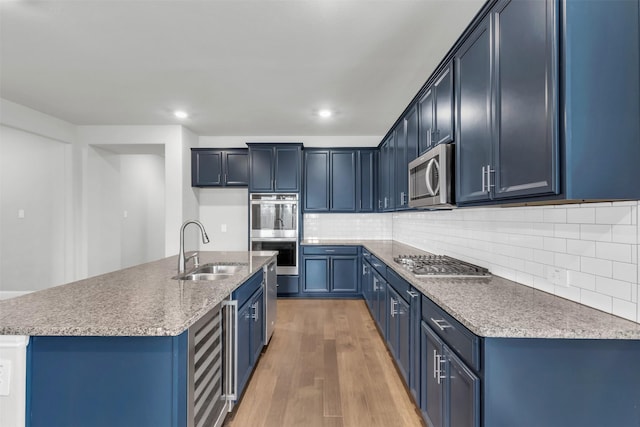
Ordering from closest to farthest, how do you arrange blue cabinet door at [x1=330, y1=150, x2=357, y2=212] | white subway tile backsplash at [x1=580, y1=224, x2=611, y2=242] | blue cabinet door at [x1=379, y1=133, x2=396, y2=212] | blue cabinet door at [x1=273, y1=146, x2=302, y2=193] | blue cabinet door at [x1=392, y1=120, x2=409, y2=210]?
white subway tile backsplash at [x1=580, y1=224, x2=611, y2=242] → blue cabinet door at [x1=392, y1=120, x2=409, y2=210] → blue cabinet door at [x1=379, y1=133, x2=396, y2=212] → blue cabinet door at [x1=273, y1=146, x2=302, y2=193] → blue cabinet door at [x1=330, y1=150, x2=357, y2=212]

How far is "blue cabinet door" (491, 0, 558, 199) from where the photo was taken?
115 centimetres

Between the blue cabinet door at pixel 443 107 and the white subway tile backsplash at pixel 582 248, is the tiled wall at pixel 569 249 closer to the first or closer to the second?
the white subway tile backsplash at pixel 582 248

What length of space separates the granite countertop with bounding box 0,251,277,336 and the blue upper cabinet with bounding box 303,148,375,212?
300 centimetres

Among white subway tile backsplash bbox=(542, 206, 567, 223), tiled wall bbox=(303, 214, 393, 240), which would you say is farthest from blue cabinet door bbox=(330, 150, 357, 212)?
white subway tile backsplash bbox=(542, 206, 567, 223)

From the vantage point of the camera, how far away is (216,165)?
199 inches

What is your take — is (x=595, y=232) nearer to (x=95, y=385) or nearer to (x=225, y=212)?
(x=95, y=385)

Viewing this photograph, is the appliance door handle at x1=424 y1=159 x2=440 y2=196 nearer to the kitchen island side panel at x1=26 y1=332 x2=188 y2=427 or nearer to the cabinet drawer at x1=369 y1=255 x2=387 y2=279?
the cabinet drawer at x1=369 y1=255 x2=387 y2=279

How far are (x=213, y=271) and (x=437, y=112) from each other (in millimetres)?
2205

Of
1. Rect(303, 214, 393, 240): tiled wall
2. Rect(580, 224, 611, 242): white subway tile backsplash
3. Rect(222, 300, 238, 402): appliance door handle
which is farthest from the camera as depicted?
Rect(303, 214, 393, 240): tiled wall

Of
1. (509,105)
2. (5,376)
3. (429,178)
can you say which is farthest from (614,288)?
(5,376)

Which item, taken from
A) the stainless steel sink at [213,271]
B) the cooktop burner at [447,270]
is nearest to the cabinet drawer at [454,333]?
the cooktop burner at [447,270]

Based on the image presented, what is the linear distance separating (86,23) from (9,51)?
104 centimetres

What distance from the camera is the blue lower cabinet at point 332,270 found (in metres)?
4.71

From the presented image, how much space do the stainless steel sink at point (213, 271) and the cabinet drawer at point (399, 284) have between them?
130 cm
